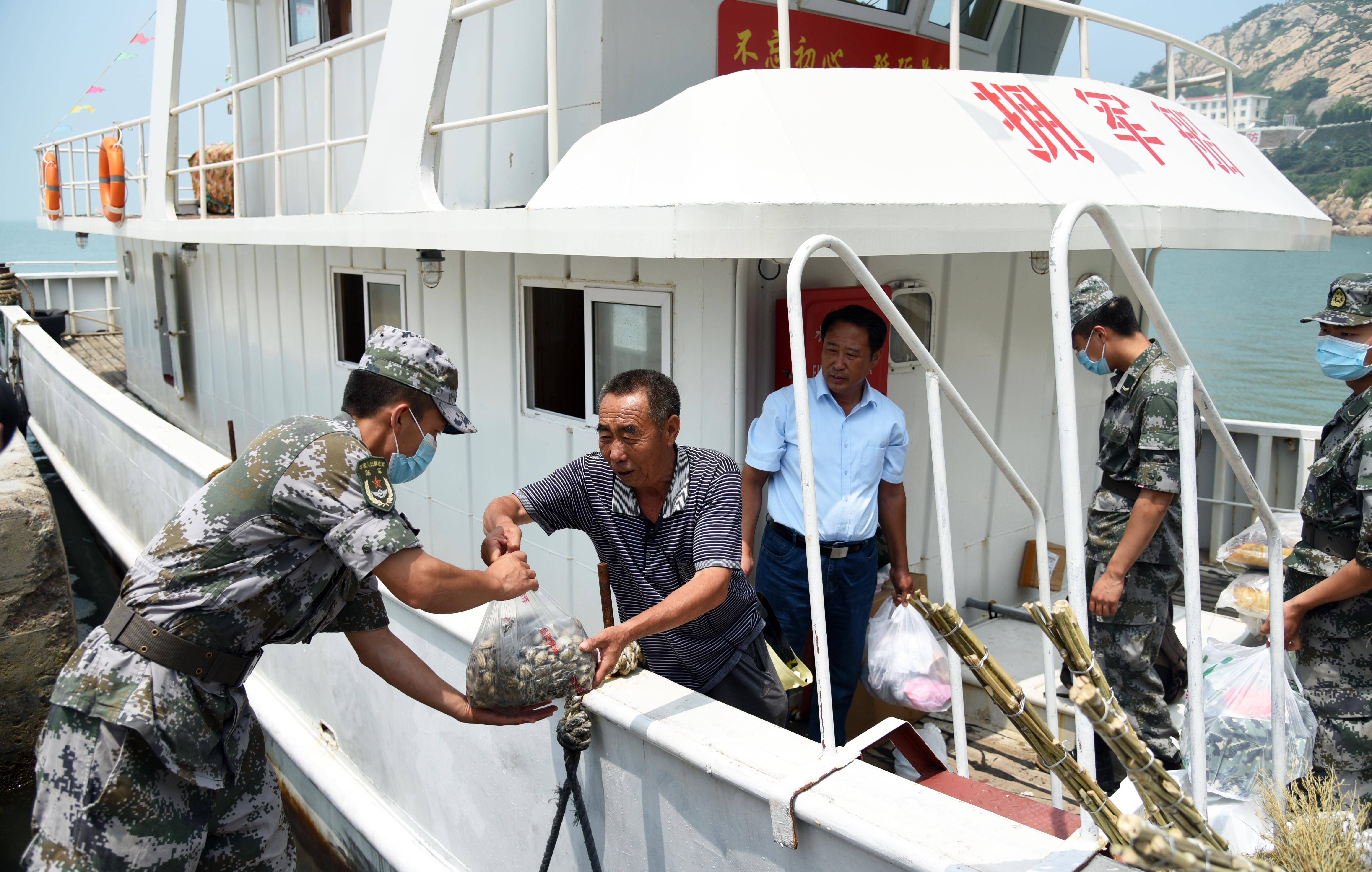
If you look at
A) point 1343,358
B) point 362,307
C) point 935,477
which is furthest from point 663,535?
point 362,307

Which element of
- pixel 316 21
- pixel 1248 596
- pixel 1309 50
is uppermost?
pixel 1309 50

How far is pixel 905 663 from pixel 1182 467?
5.55 ft

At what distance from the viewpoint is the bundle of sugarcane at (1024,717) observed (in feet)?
5.19

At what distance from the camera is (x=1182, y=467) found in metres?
1.83

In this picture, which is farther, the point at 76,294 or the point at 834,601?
the point at 76,294

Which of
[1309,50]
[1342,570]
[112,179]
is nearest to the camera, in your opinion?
[1342,570]

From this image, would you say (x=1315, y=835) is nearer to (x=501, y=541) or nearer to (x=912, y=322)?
(x=501, y=541)

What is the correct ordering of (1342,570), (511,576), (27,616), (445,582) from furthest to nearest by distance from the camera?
(27,616) → (1342,570) → (511,576) → (445,582)

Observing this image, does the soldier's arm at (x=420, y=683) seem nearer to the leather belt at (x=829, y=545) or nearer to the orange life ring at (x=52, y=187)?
the leather belt at (x=829, y=545)

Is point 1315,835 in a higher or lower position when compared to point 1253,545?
higher

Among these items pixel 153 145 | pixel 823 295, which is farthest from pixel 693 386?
pixel 153 145

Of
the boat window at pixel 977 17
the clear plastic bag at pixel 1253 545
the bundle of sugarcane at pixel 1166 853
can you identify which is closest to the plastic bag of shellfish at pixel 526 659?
the bundle of sugarcane at pixel 1166 853

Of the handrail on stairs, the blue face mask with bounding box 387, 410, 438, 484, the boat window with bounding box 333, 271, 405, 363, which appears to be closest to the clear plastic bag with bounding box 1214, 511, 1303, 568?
the handrail on stairs

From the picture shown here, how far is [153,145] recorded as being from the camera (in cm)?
731
